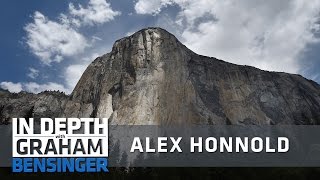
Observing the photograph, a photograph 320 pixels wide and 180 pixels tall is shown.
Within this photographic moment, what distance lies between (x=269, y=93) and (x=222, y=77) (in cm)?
845

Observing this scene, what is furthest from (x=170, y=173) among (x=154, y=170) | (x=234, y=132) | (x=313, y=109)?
(x=313, y=109)

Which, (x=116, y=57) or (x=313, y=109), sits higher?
(x=116, y=57)

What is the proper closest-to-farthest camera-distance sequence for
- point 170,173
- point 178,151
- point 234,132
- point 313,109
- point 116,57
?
1. point 170,173
2. point 178,151
3. point 234,132
4. point 116,57
5. point 313,109

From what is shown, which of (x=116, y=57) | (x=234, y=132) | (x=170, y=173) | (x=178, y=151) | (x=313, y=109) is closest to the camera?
(x=170, y=173)

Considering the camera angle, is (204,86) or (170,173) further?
(204,86)

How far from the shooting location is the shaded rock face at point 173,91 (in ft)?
195

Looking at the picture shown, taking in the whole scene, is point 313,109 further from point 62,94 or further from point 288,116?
point 62,94

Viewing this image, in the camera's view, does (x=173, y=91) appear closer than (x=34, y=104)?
Yes

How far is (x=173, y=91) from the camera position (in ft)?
203

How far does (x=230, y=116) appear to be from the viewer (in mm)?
66750

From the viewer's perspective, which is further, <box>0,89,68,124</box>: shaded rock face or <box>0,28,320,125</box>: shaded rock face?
<box>0,89,68,124</box>: shaded rock face

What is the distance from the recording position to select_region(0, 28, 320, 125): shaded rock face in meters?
59.3

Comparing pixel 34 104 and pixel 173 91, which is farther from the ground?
pixel 173 91

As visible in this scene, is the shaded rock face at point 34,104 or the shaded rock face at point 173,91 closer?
the shaded rock face at point 173,91
